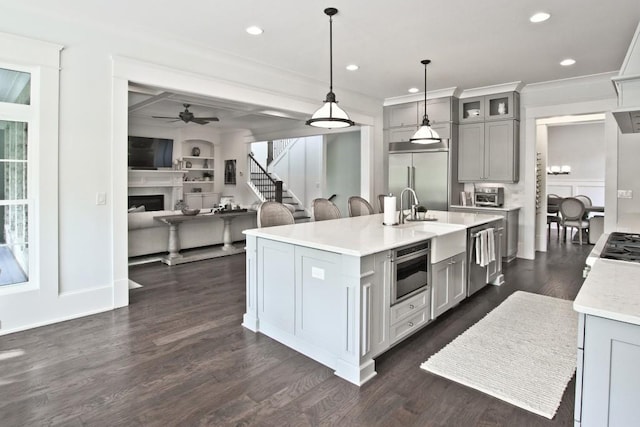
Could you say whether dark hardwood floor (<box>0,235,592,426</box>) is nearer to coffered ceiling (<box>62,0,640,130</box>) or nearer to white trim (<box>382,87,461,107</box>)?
coffered ceiling (<box>62,0,640,130</box>)

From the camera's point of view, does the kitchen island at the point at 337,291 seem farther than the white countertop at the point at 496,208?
No

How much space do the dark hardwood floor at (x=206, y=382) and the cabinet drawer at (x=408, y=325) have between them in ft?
0.45

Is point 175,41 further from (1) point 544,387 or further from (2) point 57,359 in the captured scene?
(1) point 544,387

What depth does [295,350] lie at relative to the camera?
2.88 meters

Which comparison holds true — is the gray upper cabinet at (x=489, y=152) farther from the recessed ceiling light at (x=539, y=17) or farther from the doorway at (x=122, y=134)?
the doorway at (x=122, y=134)

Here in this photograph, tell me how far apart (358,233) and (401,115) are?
4.55 meters

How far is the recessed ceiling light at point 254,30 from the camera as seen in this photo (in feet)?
12.6

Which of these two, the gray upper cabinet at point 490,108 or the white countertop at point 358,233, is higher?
the gray upper cabinet at point 490,108

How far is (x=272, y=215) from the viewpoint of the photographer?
146 inches

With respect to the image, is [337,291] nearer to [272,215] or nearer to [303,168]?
[272,215]

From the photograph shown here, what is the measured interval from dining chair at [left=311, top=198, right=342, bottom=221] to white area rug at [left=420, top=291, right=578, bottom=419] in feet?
6.81

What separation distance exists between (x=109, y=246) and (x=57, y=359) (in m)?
1.31

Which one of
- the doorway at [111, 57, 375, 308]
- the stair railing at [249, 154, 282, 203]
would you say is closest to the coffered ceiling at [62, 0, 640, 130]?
the doorway at [111, 57, 375, 308]

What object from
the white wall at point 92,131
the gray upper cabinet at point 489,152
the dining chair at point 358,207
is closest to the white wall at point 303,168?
the gray upper cabinet at point 489,152
